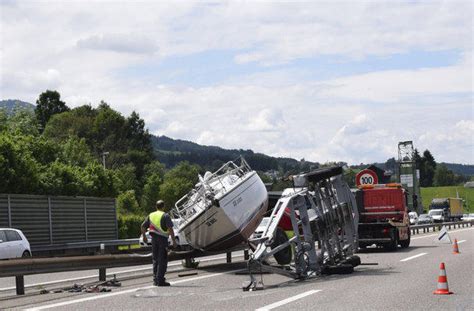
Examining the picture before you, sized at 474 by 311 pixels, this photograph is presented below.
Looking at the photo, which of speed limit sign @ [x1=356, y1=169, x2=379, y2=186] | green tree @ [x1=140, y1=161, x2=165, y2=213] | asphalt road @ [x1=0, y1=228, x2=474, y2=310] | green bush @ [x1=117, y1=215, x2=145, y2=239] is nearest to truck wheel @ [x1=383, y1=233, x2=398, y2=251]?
speed limit sign @ [x1=356, y1=169, x2=379, y2=186]

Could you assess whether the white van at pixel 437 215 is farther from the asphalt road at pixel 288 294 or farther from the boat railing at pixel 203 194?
the asphalt road at pixel 288 294

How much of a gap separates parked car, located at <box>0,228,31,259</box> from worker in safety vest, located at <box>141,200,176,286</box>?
40.2ft

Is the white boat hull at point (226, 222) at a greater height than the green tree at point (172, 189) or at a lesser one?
lesser

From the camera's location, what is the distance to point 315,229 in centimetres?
2077

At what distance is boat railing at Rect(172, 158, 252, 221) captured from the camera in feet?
72.4

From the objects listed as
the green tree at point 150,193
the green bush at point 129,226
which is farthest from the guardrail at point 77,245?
the green tree at point 150,193

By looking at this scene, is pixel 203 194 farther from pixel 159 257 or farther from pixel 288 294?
pixel 288 294

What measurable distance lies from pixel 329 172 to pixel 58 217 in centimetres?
2357

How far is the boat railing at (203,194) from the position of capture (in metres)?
22.1

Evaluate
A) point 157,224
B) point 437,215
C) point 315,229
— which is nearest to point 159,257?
point 157,224

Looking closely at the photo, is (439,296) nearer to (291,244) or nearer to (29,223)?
(291,244)

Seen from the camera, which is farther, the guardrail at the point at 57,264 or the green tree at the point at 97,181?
the green tree at the point at 97,181

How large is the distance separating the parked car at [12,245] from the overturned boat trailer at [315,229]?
11.7 m

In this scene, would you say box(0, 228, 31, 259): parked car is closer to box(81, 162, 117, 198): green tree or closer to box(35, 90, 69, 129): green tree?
box(81, 162, 117, 198): green tree
